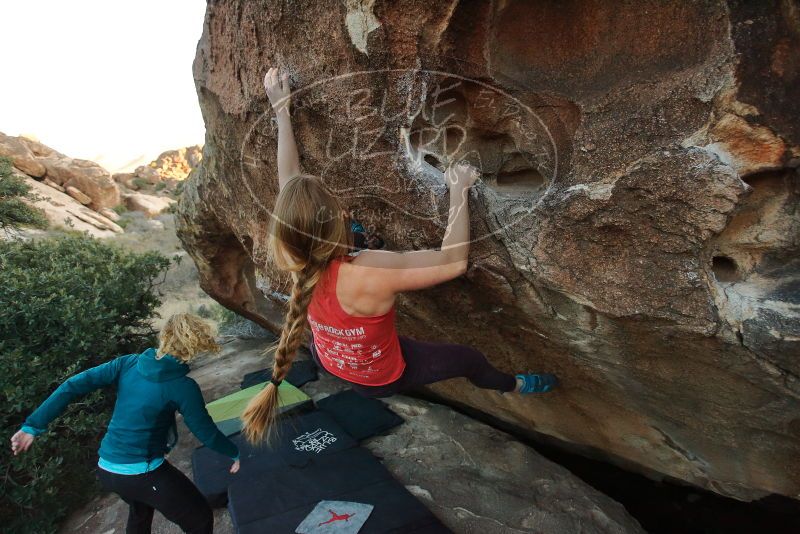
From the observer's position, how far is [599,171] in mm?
Result: 1869

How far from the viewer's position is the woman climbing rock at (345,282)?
1722mm

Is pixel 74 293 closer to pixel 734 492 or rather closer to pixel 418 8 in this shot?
pixel 418 8

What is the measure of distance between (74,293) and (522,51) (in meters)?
4.27

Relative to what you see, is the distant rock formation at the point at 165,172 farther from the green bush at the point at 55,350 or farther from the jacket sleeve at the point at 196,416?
the jacket sleeve at the point at 196,416

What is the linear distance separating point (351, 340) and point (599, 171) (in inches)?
45.5

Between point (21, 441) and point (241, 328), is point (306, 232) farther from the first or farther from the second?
point (241, 328)

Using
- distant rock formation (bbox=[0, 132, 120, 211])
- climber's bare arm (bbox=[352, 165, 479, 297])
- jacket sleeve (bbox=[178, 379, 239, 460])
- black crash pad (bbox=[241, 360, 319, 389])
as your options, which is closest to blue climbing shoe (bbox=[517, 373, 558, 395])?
climber's bare arm (bbox=[352, 165, 479, 297])

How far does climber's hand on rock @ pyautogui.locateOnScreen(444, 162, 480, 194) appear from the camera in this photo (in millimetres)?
2059

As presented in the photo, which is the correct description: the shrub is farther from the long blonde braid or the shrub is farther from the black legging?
the long blonde braid

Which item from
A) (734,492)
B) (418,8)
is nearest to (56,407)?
(418,8)

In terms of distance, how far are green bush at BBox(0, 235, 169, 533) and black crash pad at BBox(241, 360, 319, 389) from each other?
113 centimetres

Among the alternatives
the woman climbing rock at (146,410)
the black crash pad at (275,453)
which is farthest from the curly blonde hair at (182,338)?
the black crash pad at (275,453)

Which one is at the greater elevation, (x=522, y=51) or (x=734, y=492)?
(x=522, y=51)

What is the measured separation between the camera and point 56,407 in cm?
217
